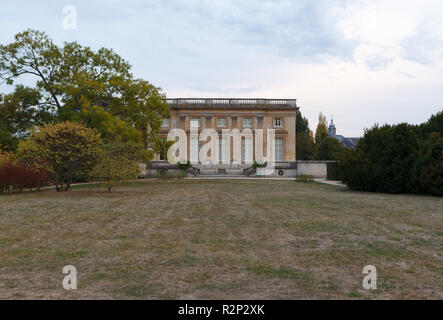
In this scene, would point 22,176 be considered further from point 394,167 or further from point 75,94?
point 394,167

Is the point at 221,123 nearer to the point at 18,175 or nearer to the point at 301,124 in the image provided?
the point at 301,124

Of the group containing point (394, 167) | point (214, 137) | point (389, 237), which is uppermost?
point (214, 137)

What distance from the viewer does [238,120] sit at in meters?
49.6

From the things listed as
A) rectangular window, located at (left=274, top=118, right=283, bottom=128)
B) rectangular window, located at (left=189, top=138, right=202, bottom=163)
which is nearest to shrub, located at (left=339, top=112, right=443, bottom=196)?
rectangular window, located at (left=274, top=118, right=283, bottom=128)

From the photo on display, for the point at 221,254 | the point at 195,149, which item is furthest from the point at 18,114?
the point at 195,149

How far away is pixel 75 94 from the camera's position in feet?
78.6

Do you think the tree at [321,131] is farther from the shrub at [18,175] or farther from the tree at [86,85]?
the shrub at [18,175]

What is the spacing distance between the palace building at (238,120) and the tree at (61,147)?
106 ft

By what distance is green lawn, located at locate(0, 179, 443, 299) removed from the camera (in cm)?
397
